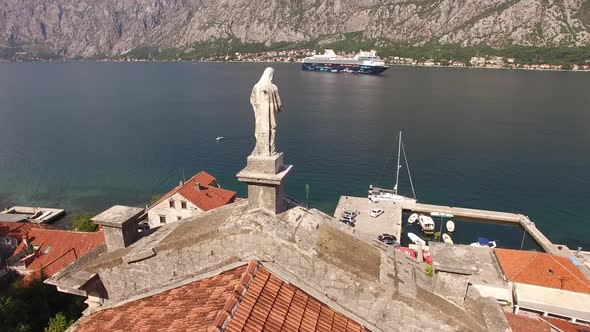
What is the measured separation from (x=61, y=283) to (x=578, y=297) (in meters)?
31.2

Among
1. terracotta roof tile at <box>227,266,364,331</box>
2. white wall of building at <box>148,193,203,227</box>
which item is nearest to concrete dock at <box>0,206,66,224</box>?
white wall of building at <box>148,193,203,227</box>

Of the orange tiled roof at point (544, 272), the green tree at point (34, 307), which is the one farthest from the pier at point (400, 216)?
the green tree at point (34, 307)

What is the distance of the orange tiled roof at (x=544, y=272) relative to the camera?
26016 millimetres

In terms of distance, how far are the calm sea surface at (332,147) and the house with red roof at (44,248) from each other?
20388 millimetres

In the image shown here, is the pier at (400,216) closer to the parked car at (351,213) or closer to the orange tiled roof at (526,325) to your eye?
the parked car at (351,213)

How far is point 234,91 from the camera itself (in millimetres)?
154250

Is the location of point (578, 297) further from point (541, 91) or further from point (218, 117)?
point (541, 91)

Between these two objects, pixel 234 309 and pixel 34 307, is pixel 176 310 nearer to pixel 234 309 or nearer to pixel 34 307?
pixel 234 309

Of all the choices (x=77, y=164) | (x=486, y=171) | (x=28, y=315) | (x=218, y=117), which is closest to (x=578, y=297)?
(x=28, y=315)

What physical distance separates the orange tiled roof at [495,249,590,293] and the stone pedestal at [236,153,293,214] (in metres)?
26.9

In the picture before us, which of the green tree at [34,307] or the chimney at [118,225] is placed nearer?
the chimney at [118,225]

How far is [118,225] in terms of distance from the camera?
8141 mm

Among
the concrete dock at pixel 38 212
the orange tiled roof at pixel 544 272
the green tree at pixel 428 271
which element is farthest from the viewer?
the concrete dock at pixel 38 212

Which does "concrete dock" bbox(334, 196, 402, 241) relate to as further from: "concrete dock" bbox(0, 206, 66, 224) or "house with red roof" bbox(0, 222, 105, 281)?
"concrete dock" bbox(0, 206, 66, 224)
